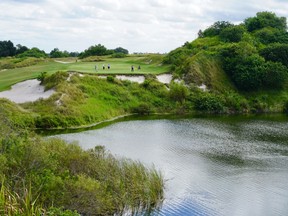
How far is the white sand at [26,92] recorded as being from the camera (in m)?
56.6

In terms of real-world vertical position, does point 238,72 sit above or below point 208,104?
above

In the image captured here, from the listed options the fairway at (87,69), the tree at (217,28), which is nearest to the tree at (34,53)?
the fairway at (87,69)

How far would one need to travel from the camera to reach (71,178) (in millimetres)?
25422

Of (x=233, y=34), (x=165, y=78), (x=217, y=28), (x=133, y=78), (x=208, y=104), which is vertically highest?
(x=217, y=28)

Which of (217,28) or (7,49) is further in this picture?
Result: (7,49)

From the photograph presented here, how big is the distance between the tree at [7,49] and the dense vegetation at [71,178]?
11182 centimetres

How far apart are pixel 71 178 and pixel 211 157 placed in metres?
17.6

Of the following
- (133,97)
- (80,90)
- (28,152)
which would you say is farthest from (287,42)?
(28,152)

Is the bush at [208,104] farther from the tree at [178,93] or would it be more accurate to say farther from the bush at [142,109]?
the bush at [142,109]

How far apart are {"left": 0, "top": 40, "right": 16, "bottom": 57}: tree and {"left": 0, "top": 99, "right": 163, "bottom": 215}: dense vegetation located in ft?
367

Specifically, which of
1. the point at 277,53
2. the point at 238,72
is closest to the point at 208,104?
the point at 238,72

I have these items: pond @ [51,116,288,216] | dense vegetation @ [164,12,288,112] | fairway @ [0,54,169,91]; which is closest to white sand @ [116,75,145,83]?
fairway @ [0,54,169,91]

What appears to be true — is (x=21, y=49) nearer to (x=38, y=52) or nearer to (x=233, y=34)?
(x=38, y=52)

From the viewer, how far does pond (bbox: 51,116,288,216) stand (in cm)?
2945
